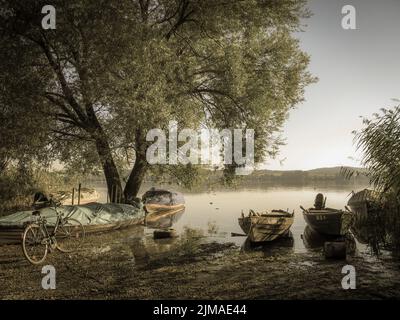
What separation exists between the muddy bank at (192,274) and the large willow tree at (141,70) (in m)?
6.91

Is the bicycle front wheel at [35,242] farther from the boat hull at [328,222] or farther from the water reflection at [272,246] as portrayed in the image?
the boat hull at [328,222]

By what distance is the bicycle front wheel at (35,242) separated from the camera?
1321cm

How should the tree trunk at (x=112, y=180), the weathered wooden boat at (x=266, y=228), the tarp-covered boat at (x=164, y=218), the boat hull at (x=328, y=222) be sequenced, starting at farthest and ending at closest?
the tarp-covered boat at (x=164, y=218)
the tree trunk at (x=112, y=180)
the boat hull at (x=328, y=222)
the weathered wooden boat at (x=266, y=228)

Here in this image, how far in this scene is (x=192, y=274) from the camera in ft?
39.1

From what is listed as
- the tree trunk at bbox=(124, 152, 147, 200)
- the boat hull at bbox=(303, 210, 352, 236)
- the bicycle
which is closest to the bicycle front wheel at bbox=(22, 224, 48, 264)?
the bicycle

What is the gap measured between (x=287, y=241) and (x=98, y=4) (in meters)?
15.2

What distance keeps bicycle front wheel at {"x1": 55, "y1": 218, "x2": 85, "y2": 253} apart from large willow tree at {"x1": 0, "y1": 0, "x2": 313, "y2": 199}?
4.23 m

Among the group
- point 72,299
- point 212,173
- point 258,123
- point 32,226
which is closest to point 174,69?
point 258,123

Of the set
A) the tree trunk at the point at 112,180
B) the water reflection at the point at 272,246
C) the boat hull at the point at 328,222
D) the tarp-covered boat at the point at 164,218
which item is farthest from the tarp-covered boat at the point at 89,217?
the boat hull at the point at 328,222

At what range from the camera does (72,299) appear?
9289mm

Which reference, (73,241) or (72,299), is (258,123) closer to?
(73,241)

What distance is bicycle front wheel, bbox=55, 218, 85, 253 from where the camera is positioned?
51.7 ft

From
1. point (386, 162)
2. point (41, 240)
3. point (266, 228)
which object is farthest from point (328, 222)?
point (41, 240)

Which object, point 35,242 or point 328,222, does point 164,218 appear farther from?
point 35,242
